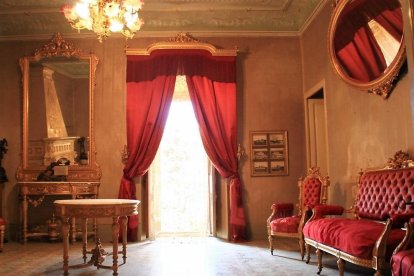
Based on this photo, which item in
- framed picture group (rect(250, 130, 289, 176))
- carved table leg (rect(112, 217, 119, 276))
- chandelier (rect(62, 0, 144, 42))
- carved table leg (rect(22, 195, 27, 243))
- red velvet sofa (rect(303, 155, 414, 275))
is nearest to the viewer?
red velvet sofa (rect(303, 155, 414, 275))

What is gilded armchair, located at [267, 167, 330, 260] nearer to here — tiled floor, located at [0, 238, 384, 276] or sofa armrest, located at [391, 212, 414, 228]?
tiled floor, located at [0, 238, 384, 276]

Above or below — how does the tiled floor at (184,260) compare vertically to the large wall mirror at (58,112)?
below

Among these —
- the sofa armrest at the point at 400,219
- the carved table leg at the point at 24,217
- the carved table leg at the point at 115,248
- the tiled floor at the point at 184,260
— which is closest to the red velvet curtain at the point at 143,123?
the tiled floor at the point at 184,260

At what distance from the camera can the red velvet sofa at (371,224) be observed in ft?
10.1

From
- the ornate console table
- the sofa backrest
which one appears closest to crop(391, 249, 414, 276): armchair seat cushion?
the sofa backrest

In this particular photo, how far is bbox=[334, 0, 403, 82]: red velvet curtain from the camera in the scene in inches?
160

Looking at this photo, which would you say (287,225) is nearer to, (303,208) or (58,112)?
(303,208)

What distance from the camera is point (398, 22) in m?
3.94

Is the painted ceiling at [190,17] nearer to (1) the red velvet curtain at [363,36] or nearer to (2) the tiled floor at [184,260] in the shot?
(1) the red velvet curtain at [363,36]


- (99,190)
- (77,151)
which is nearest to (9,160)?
(77,151)

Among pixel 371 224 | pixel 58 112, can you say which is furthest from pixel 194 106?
pixel 371 224

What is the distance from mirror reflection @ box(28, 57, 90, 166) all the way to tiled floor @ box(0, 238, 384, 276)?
142cm

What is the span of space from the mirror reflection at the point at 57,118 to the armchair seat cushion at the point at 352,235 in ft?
13.6

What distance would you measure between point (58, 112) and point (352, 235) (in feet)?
16.7
